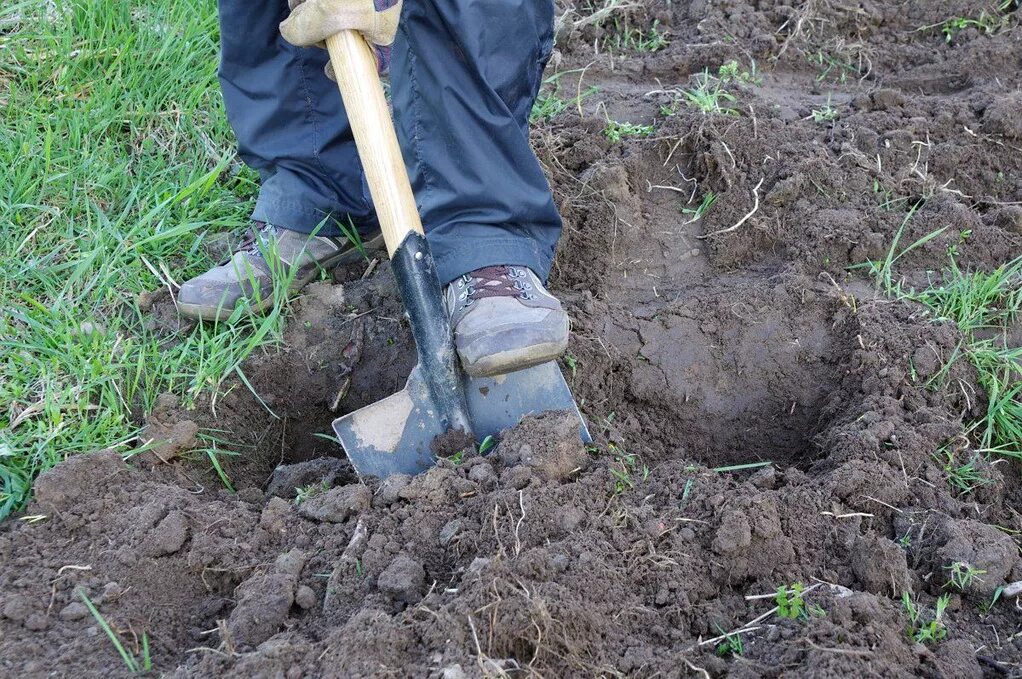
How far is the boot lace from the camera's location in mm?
2121

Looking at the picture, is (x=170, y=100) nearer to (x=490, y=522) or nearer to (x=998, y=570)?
(x=490, y=522)

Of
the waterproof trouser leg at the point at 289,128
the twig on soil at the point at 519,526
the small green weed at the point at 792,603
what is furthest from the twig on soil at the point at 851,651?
the waterproof trouser leg at the point at 289,128

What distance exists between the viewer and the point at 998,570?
5.33ft

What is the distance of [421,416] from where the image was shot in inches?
79.8

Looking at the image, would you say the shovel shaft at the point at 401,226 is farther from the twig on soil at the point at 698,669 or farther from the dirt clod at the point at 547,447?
the twig on soil at the point at 698,669

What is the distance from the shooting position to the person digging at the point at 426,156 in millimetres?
1991

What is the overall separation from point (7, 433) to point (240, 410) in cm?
52

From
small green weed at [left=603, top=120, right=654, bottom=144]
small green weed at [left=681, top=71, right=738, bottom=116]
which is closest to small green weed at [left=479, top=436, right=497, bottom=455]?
small green weed at [left=603, top=120, right=654, bottom=144]

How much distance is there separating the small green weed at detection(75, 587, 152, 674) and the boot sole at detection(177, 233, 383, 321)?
32.9 inches

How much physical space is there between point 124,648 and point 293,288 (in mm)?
1083

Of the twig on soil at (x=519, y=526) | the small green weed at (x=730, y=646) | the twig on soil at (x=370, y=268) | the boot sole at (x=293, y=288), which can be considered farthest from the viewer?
the twig on soil at (x=370, y=268)

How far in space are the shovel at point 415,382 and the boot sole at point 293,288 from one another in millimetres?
508

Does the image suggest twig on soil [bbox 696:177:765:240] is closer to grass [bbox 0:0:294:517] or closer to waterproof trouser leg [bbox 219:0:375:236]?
waterproof trouser leg [bbox 219:0:375:236]

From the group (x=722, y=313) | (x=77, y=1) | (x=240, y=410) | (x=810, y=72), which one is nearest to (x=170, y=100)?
(x=77, y=1)
